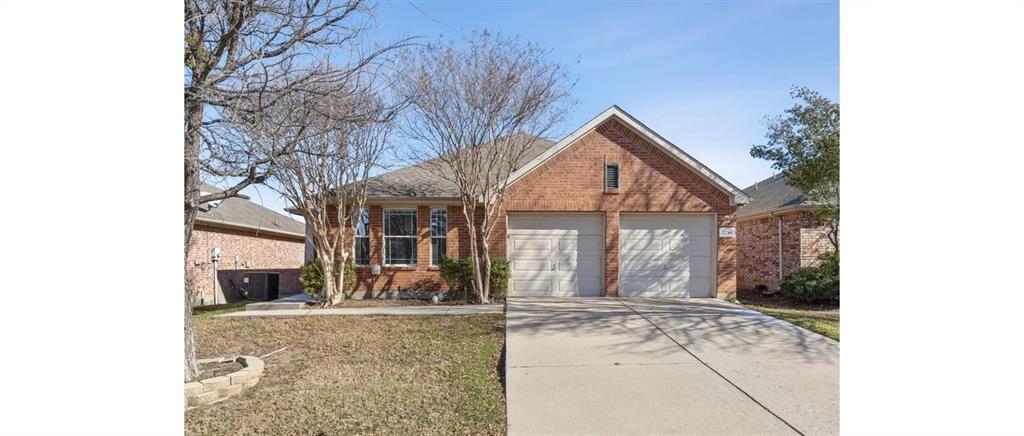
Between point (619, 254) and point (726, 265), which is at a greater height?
point (619, 254)

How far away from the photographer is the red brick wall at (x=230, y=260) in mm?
16453

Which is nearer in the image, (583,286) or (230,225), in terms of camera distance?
(583,286)

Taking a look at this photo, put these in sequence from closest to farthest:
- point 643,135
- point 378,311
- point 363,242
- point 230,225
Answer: point 378,311 < point 643,135 < point 363,242 < point 230,225

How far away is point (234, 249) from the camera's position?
19.1 metres

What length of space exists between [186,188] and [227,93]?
1.26 m

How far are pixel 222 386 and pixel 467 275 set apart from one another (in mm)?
7757

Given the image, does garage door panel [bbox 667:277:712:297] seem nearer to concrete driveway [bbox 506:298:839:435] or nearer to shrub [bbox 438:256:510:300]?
concrete driveway [bbox 506:298:839:435]

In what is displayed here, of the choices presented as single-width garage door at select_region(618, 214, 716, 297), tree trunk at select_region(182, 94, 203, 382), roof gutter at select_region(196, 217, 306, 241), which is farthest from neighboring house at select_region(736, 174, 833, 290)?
roof gutter at select_region(196, 217, 306, 241)

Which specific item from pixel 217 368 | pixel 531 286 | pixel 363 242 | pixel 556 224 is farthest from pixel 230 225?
pixel 217 368

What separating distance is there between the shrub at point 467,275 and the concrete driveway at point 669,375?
→ 9.45 feet

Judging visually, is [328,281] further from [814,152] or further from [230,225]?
[814,152]

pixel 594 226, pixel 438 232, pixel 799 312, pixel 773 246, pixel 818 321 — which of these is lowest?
pixel 799 312

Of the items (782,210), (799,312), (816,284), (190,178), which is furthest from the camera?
(782,210)

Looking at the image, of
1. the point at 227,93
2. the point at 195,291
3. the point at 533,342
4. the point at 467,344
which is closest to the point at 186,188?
the point at 227,93
